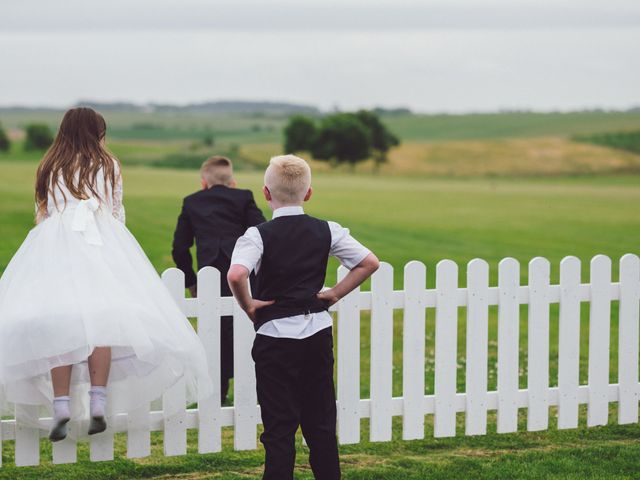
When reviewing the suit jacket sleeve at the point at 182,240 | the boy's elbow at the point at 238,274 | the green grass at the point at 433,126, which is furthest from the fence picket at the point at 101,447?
the green grass at the point at 433,126

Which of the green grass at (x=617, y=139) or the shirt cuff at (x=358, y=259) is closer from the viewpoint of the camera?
the shirt cuff at (x=358, y=259)

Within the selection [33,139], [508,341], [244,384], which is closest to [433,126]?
[33,139]

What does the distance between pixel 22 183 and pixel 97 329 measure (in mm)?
38344

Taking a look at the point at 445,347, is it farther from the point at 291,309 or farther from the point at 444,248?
the point at 444,248

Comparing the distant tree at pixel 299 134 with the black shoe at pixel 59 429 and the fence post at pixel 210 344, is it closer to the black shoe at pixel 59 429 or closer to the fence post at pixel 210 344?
the fence post at pixel 210 344

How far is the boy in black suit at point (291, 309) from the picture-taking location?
5086 mm

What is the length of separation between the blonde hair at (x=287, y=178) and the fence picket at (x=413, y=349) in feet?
5.15

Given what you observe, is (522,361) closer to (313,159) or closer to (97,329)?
(97,329)

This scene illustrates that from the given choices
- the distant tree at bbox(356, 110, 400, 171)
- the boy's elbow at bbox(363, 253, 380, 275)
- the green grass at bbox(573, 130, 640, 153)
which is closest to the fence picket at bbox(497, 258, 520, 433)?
the boy's elbow at bbox(363, 253, 380, 275)

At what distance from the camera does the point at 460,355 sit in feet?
33.8

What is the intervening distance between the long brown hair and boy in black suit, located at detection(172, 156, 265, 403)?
9.51 feet

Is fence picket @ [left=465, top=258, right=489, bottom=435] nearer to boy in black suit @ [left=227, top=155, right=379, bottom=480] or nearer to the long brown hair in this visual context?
boy in black suit @ [left=227, top=155, right=379, bottom=480]

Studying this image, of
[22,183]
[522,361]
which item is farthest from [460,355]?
[22,183]

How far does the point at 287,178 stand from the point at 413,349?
1998mm
